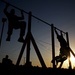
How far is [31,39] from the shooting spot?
Result: 6.26 m

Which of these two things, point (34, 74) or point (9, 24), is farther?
point (9, 24)

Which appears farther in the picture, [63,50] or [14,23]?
[63,50]

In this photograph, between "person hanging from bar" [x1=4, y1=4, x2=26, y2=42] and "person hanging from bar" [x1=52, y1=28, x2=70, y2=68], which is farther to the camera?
"person hanging from bar" [x1=52, y1=28, x2=70, y2=68]

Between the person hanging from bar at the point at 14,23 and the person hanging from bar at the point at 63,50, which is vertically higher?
the person hanging from bar at the point at 14,23

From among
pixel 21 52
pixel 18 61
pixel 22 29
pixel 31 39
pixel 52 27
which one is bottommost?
pixel 18 61

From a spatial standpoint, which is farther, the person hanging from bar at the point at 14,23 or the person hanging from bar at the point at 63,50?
the person hanging from bar at the point at 63,50

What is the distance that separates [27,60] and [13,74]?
168cm

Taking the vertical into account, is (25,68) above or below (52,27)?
below

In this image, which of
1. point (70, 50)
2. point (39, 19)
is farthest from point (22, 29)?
point (70, 50)

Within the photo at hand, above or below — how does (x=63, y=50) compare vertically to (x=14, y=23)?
below

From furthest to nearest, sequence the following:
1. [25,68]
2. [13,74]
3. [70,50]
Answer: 1. [70,50]
2. [25,68]
3. [13,74]

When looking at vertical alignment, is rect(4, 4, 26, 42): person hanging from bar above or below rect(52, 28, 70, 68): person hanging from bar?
above

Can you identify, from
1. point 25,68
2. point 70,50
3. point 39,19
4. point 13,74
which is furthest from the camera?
point 70,50

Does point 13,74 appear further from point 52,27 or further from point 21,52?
point 52,27
